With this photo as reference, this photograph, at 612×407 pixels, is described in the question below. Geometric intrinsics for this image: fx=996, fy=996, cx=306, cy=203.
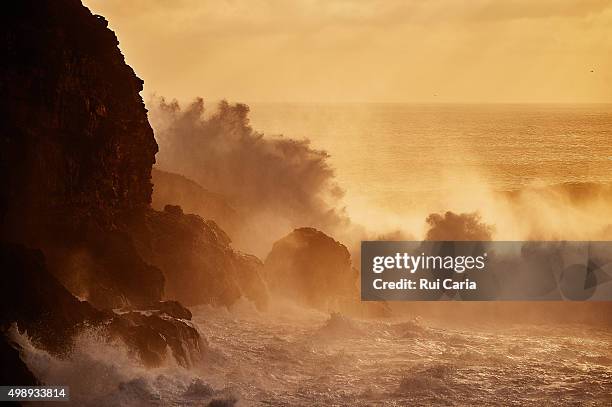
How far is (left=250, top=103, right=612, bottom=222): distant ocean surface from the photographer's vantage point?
65500 millimetres

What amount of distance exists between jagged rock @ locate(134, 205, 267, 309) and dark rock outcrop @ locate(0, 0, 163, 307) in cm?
175

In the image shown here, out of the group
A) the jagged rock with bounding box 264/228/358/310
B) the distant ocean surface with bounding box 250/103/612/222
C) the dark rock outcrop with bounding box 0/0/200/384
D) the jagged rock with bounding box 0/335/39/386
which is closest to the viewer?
the jagged rock with bounding box 0/335/39/386

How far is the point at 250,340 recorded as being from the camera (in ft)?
82.2

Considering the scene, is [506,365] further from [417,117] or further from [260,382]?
[417,117]

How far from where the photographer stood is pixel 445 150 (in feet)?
298

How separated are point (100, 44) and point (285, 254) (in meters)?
8.92

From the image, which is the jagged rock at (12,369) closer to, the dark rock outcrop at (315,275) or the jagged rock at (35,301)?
the jagged rock at (35,301)

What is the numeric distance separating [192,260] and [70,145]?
5318mm

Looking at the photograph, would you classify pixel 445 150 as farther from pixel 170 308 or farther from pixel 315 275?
pixel 170 308

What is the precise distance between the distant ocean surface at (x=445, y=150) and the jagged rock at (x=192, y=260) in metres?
20.0

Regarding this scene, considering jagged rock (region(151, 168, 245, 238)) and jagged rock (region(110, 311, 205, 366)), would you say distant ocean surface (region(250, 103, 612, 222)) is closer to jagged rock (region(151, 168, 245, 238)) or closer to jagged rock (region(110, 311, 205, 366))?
jagged rock (region(151, 168, 245, 238))

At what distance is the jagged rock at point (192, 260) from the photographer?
27.3 meters

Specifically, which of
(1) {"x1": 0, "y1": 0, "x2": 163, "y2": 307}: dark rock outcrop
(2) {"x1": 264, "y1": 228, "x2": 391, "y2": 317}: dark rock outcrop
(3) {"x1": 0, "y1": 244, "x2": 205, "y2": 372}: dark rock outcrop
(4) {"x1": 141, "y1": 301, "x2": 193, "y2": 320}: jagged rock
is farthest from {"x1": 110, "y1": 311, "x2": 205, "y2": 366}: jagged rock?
(2) {"x1": 264, "y1": 228, "x2": 391, "y2": 317}: dark rock outcrop

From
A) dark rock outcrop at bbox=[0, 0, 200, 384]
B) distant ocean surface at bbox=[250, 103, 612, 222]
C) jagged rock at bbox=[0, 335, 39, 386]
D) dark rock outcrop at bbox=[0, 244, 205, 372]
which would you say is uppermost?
distant ocean surface at bbox=[250, 103, 612, 222]
